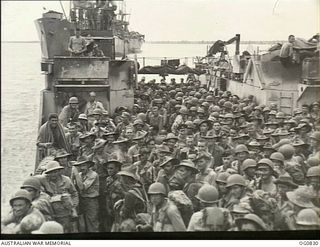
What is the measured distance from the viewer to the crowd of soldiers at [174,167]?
215cm

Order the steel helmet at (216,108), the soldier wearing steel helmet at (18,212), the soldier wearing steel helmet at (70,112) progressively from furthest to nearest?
the steel helmet at (216,108) → the soldier wearing steel helmet at (70,112) → the soldier wearing steel helmet at (18,212)

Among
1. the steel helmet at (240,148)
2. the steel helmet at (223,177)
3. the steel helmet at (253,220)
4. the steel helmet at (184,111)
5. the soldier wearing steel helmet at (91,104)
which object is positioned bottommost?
the steel helmet at (253,220)

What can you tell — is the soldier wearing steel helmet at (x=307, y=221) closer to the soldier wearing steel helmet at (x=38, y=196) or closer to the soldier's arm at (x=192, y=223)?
the soldier's arm at (x=192, y=223)

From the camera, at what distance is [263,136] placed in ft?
7.50

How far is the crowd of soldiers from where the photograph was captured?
2152 millimetres

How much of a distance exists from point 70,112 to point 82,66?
20 centimetres

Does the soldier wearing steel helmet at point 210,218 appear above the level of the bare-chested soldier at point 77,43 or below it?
below

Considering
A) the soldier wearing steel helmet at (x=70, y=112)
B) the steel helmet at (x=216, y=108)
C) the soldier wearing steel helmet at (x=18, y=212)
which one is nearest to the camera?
the soldier wearing steel helmet at (x=18, y=212)

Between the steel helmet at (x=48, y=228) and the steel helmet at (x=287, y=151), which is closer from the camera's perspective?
the steel helmet at (x=48, y=228)

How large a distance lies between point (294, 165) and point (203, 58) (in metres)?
0.57

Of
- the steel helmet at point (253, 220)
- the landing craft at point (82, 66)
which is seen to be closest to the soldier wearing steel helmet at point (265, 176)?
the steel helmet at point (253, 220)

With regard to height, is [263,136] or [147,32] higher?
[147,32]

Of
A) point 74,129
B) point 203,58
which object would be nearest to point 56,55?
point 74,129

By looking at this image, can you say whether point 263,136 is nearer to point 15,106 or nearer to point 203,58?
point 203,58
